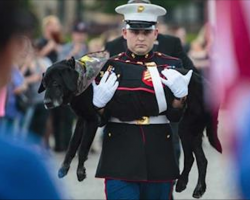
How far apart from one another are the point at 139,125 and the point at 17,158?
2965mm

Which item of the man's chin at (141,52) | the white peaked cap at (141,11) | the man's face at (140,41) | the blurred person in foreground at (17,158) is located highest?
the blurred person in foreground at (17,158)

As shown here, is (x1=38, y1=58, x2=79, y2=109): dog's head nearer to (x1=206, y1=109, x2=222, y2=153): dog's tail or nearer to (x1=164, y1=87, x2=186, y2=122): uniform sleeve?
(x1=164, y1=87, x2=186, y2=122): uniform sleeve

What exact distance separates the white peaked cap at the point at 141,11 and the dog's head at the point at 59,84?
1.89 ft

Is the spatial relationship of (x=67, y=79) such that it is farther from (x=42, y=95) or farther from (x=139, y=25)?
(x=42, y=95)

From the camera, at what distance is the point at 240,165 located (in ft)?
6.88

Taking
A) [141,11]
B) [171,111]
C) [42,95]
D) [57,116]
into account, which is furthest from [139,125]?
[57,116]

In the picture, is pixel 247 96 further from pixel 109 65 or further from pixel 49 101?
pixel 109 65

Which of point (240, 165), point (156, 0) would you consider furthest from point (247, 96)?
point (156, 0)

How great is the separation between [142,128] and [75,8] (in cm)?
6494

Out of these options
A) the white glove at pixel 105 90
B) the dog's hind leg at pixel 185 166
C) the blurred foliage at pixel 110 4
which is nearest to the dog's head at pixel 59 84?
the white glove at pixel 105 90

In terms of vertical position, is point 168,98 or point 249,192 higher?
point 249,192

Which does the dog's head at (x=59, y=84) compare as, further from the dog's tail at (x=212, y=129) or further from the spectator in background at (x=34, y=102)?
the spectator in background at (x=34, y=102)

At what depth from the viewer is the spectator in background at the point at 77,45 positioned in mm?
11703

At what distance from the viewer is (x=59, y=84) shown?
4.62 m
